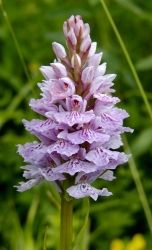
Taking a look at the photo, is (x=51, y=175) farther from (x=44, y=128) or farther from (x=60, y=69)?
(x=60, y=69)

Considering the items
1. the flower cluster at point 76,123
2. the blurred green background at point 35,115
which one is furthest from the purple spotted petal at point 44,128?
the blurred green background at point 35,115

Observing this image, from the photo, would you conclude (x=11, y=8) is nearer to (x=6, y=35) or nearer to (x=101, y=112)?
(x=6, y=35)

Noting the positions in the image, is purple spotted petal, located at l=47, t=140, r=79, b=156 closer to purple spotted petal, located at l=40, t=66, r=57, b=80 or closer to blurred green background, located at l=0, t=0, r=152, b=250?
purple spotted petal, located at l=40, t=66, r=57, b=80

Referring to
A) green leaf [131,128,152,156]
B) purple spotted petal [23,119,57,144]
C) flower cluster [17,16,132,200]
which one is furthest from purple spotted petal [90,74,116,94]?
green leaf [131,128,152,156]

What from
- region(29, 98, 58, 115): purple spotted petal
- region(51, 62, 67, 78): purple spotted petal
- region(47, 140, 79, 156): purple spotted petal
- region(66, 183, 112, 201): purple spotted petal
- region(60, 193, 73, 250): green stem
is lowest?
region(60, 193, 73, 250): green stem

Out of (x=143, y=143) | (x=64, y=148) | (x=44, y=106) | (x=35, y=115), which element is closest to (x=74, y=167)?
(x=64, y=148)

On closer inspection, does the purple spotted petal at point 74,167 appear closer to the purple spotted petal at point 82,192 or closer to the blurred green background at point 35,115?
the purple spotted petal at point 82,192
